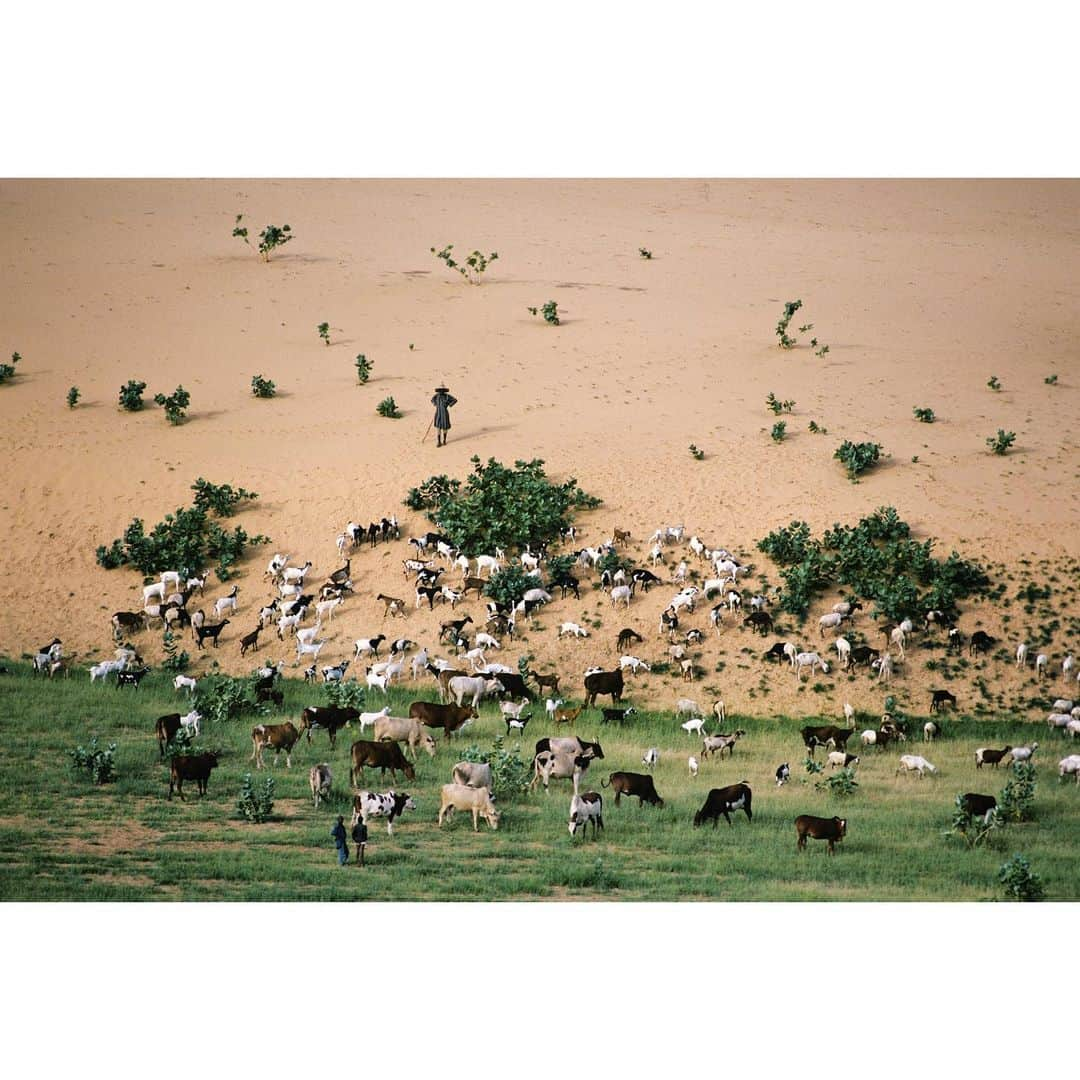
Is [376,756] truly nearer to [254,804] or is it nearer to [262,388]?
[254,804]

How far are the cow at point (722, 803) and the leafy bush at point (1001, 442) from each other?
16.8 m

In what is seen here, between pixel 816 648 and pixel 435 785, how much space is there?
9.60 metres

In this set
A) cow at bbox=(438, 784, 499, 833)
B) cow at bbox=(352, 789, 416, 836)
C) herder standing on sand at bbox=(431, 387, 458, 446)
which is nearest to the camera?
cow at bbox=(352, 789, 416, 836)

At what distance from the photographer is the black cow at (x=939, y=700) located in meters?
25.5

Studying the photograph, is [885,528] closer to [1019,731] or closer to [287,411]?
[1019,731]

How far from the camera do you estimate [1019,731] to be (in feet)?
81.9

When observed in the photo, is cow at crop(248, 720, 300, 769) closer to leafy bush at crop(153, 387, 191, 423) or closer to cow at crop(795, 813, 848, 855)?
cow at crop(795, 813, 848, 855)

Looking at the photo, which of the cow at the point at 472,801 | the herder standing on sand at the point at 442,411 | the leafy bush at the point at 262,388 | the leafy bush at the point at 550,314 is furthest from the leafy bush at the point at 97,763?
the leafy bush at the point at 550,314

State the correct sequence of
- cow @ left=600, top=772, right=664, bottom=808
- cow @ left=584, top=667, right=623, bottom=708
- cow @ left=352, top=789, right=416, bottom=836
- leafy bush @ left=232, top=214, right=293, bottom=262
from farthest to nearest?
leafy bush @ left=232, top=214, right=293, bottom=262, cow @ left=584, top=667, right=623, bottom=708, cow @ left=600, top=772, right=664, bottom=808, cow @ left=352, top=789, right=416, bottom=836

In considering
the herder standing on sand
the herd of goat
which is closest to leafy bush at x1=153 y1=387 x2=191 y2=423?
the herder standing on sand

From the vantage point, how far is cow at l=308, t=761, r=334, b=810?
20.6m

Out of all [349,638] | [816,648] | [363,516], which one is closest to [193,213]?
[363,516]

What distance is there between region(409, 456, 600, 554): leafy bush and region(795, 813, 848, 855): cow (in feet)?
41.4

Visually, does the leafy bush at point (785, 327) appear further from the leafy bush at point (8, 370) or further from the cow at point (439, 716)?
the leafy bush at point (8, 370)
